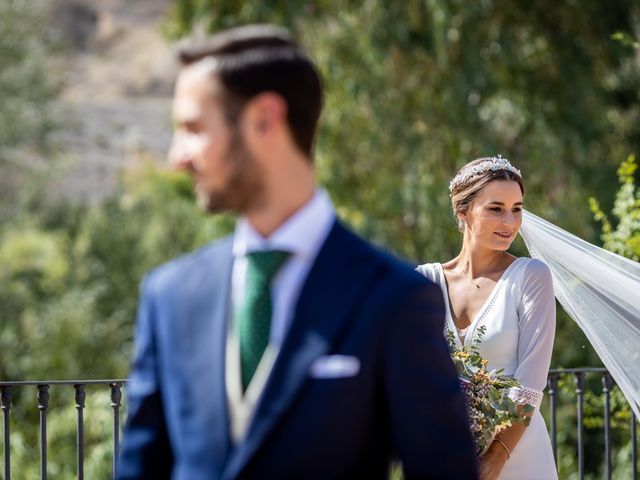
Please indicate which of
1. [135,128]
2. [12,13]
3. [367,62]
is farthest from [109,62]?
[367,62]

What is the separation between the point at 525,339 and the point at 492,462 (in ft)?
1.26

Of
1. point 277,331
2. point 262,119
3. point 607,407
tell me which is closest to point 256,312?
point 277,331

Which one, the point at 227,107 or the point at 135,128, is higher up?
the point at 135,128

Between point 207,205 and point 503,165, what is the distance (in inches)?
81.2

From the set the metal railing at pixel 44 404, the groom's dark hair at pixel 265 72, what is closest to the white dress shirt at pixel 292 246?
the groom's dark hair at pixel 265 72

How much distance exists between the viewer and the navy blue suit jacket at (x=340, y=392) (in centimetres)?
153

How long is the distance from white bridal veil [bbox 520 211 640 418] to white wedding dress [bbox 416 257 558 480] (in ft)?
1.94

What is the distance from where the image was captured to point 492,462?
3.23 m

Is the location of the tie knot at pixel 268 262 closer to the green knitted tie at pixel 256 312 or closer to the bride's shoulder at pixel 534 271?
the green knitted tie at pixel 256 312

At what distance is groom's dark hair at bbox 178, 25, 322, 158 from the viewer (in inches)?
62.9

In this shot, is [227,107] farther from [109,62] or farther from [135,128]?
[109,62]

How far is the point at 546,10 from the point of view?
39.9 ft

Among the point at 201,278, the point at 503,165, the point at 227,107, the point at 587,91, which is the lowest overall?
the point at 201,278

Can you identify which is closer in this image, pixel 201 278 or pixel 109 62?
pixel 201 278
